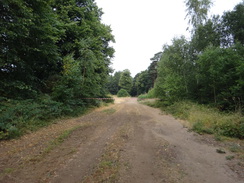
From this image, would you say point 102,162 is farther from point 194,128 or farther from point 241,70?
point 241,70

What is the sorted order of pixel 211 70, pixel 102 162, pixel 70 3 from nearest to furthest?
pixel 102 162 < pixel 211 70 < pixel 70 3

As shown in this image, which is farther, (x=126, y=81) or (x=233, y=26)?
(x=126, y=81)

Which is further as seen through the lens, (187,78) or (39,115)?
(187,78)

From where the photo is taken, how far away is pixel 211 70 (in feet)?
32.7

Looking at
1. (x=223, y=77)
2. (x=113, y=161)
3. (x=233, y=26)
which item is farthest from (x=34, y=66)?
(x=233, y=26)

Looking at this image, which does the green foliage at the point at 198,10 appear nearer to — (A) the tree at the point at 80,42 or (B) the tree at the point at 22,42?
(A) the tree at the point at 80,42

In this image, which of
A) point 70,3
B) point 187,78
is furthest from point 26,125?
point 187,78

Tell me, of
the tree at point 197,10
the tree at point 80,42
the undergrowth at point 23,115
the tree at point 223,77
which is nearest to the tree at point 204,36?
the tree at point 197,10

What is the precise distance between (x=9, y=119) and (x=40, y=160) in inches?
117

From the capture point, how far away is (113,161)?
329 cm

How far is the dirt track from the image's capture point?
8.82 feet

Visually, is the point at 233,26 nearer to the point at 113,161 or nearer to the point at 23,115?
the point at 113,161

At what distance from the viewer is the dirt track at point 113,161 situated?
269 centimetres

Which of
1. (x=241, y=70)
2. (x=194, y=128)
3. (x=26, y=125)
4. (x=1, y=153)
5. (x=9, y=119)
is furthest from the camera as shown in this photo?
(x=241, y=70)
